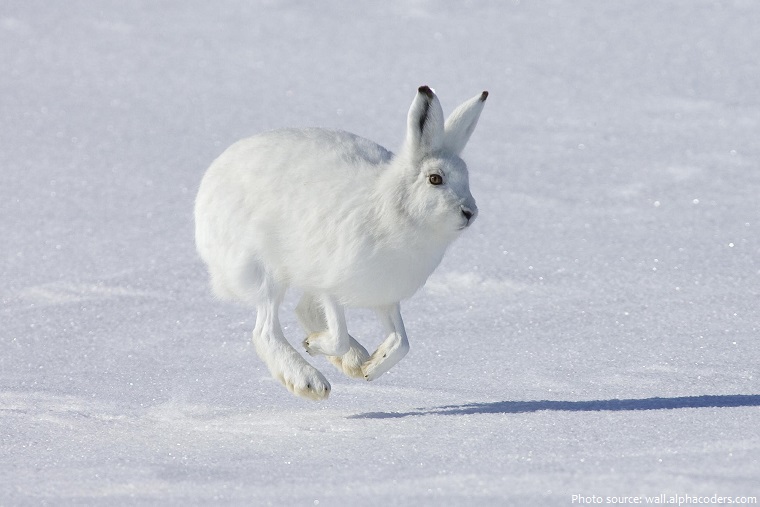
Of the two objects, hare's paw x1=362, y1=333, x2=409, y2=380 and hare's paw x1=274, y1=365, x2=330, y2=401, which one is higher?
hare's paw x1=362, y1=333, x2=409, y2=380

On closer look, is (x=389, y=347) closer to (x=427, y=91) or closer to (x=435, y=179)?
(x=435, y=179)

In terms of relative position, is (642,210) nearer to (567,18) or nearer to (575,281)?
(575,281)

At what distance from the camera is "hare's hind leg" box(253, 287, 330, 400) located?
507 cm

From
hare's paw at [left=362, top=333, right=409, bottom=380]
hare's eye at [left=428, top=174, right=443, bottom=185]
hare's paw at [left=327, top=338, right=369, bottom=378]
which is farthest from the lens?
hare's paw at [left=327, top=338, right=369, bottom=378]

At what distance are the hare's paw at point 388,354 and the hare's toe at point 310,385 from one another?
0.19 metres

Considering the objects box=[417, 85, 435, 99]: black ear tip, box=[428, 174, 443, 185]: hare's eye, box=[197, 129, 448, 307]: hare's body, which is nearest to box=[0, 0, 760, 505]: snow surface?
box=[197, 129, 448, 307]: hare's body

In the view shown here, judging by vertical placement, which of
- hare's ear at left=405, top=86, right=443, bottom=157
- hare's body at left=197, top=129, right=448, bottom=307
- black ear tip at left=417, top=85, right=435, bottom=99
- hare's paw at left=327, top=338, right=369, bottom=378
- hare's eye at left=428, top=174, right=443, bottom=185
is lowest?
hare's paw at left=327, top=338, right=369, bottom=378

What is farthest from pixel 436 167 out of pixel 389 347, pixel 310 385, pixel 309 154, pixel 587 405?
pixel 587 405

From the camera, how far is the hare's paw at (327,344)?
5074 millimetres

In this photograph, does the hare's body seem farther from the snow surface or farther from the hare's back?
the snow surface

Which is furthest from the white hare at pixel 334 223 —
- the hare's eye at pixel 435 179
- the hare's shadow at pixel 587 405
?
the hare's shadow at pixel 587 405

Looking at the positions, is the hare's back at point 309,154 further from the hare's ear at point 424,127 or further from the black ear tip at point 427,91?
the black ear tip at point 427,91

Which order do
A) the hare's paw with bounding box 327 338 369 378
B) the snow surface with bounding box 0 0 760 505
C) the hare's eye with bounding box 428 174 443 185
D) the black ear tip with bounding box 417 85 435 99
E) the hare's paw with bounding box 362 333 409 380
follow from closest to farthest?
the snow surface with bounding box 0 0 760 505 < the black ear tip with bounding box 417 85 435 99 < the hare's eye with bounding box 428 174 443 185 < the hare's paw with bounding box 362 333 409 380 < the hare's paw with bounding box 327 338 369 378

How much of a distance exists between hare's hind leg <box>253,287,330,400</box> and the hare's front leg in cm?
18
